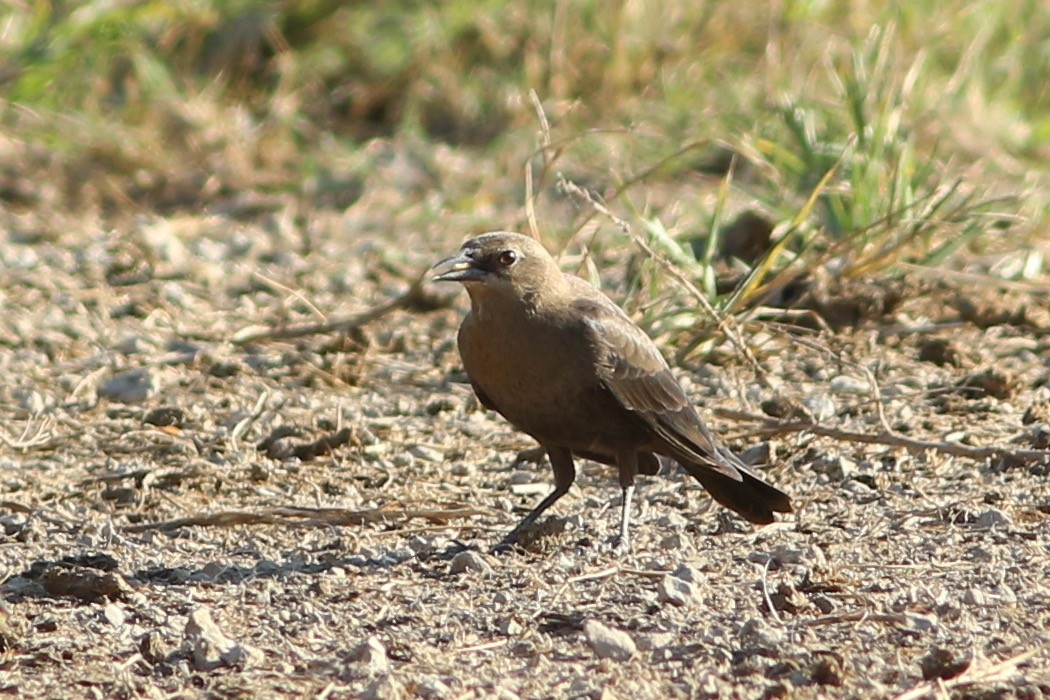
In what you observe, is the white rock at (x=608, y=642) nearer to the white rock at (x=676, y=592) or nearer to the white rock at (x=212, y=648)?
the white rock at (x=676, y=592)

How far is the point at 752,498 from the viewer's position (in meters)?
4.95

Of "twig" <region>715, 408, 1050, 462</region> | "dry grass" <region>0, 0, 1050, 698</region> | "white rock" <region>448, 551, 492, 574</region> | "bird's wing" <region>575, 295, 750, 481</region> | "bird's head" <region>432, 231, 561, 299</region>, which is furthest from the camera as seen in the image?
"twig" <region>715, 408, 1050, 462</region>

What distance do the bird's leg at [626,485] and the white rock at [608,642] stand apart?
890mm

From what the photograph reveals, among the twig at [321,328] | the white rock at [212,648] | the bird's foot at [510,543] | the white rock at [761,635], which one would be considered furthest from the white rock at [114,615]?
the twig at [321,328]

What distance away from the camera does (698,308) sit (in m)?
6.31

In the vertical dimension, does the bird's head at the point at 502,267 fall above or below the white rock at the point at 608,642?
above

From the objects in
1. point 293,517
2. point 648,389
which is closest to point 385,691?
point 293,517

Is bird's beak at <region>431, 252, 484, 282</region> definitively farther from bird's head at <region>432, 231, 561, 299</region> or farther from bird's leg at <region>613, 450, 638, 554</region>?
bird's leg at <region>613, 450, 638, 554</region>

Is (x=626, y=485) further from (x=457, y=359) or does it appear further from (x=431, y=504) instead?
(x=457, y=359)

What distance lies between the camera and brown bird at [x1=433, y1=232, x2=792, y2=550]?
4.96m

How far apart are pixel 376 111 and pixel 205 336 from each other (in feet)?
10.1

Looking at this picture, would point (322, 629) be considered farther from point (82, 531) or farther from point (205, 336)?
point (205, 336)

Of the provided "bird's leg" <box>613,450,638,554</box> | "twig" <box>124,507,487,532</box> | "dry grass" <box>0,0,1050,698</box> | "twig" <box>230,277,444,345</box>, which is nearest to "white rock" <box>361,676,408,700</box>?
"dry grass" <box>0,0,1050,698</box>

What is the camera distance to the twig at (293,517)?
495 cm
